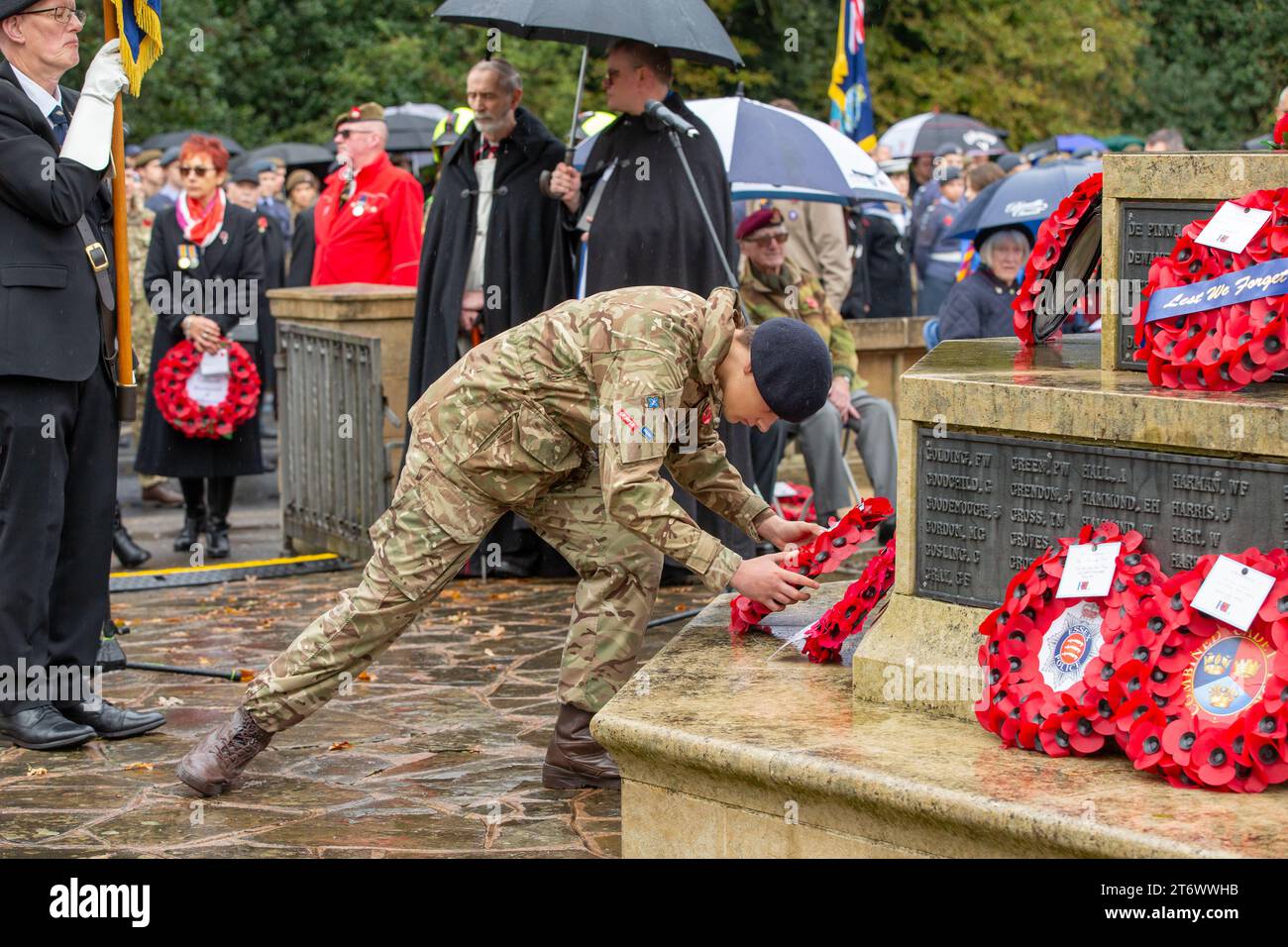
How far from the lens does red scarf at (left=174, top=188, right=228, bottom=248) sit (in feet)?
33.2

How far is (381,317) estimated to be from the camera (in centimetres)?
975

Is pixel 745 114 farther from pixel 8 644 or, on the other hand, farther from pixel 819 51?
pixel 819 51

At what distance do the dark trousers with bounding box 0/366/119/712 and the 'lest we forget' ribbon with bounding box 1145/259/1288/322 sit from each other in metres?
3.44

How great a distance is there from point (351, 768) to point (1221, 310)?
9.83 ft

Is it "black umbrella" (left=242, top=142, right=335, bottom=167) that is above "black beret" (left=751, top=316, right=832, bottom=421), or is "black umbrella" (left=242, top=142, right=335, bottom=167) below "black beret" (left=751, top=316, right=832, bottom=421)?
above

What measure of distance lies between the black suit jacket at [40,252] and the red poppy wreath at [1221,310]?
332 centimetres

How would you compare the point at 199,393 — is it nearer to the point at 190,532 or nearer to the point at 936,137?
the point at 190,532

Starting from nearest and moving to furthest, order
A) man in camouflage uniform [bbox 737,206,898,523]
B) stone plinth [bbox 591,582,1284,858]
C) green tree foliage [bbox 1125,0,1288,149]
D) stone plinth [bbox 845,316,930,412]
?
stone plinth [bbox 591,582,1284,858] → man in camouflage uniform [bbox 737,206,898,523] → stone plinth [bbox 845,316,930,412] → green tree foliage [bbox 1125,0,1288,149]

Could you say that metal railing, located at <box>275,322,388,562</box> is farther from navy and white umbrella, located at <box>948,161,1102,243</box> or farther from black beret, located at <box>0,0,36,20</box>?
black beret, located at <box>0,0,36,20</box>

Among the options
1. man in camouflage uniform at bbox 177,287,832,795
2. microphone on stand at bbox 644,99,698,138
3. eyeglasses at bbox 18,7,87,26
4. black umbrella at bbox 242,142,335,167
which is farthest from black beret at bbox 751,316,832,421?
black umbrella at bbox 242,142,335,167

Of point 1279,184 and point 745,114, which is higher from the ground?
point 745,114

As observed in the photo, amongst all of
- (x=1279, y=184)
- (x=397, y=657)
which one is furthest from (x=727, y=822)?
(x=397, y=657)
